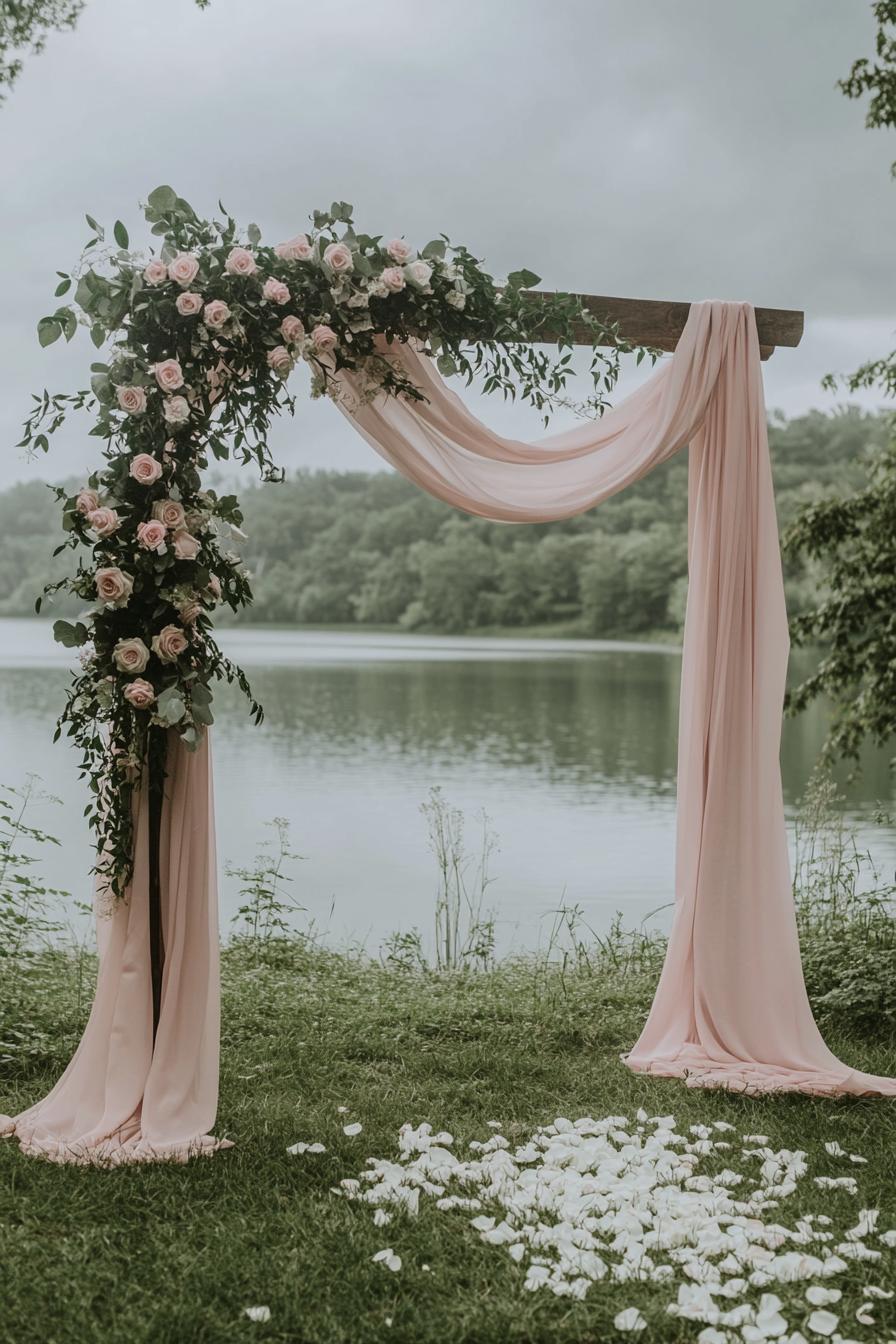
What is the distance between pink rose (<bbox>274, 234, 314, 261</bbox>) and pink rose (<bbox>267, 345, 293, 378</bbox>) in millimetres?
258

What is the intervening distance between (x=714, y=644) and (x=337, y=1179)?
6.91 feet

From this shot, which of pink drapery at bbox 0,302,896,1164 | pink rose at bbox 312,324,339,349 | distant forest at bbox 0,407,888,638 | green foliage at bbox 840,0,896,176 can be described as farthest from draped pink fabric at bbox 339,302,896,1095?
distant forest at bbox 0,407,888,638

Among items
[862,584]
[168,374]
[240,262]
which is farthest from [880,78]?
[168,374]

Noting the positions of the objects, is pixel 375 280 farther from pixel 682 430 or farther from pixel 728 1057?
pixel 728 1057

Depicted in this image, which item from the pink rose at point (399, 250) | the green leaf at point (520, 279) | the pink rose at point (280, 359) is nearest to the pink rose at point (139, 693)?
the pink rose at point (280, 359)

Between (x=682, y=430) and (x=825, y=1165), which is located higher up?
(x=682, y=430)

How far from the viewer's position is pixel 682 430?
4129 mm

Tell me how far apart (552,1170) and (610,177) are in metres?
39.0

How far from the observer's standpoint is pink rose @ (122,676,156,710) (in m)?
3.26

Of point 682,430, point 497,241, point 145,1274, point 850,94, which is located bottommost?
point 145,1274

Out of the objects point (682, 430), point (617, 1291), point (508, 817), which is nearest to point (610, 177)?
point (508, 817)

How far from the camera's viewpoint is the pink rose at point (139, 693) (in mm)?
3258

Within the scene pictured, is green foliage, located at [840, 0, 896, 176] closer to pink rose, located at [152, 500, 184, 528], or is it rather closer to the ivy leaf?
pink rose, located at [152, 500, 184, 528]

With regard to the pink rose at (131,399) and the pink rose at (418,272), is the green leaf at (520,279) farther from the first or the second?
the pink rose at (131,399)
